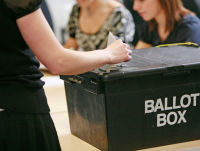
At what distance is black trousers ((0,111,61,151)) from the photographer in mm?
593

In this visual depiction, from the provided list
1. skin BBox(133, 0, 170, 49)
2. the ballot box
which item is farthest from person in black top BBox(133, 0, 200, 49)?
the ballot box

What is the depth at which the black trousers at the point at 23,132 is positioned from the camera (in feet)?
1.94

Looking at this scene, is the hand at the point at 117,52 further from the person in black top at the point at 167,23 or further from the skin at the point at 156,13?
the skin at the point at 156,13

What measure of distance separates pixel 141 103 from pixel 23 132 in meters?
0.36

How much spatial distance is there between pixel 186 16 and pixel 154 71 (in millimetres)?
992

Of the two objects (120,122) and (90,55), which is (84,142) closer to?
(120,122)

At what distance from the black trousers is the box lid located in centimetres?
21

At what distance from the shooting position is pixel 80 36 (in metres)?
1.93

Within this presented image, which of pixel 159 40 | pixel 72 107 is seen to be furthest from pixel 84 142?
pixel 159 40

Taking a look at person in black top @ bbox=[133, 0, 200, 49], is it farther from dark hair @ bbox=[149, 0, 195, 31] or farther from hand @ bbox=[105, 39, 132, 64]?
hand @ bbox=[105, 39, 132, 64]

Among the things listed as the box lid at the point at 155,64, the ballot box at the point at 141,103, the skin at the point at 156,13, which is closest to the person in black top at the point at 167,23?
the skin at the point at 156,13

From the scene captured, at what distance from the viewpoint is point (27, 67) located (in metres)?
0.60

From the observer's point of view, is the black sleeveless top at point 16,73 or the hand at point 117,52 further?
the hand at point 117,52

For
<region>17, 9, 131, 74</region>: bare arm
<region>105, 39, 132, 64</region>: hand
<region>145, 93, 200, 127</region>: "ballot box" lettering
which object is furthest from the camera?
<region>145, 93, 200, 127</region>: "ballot box" lettering
